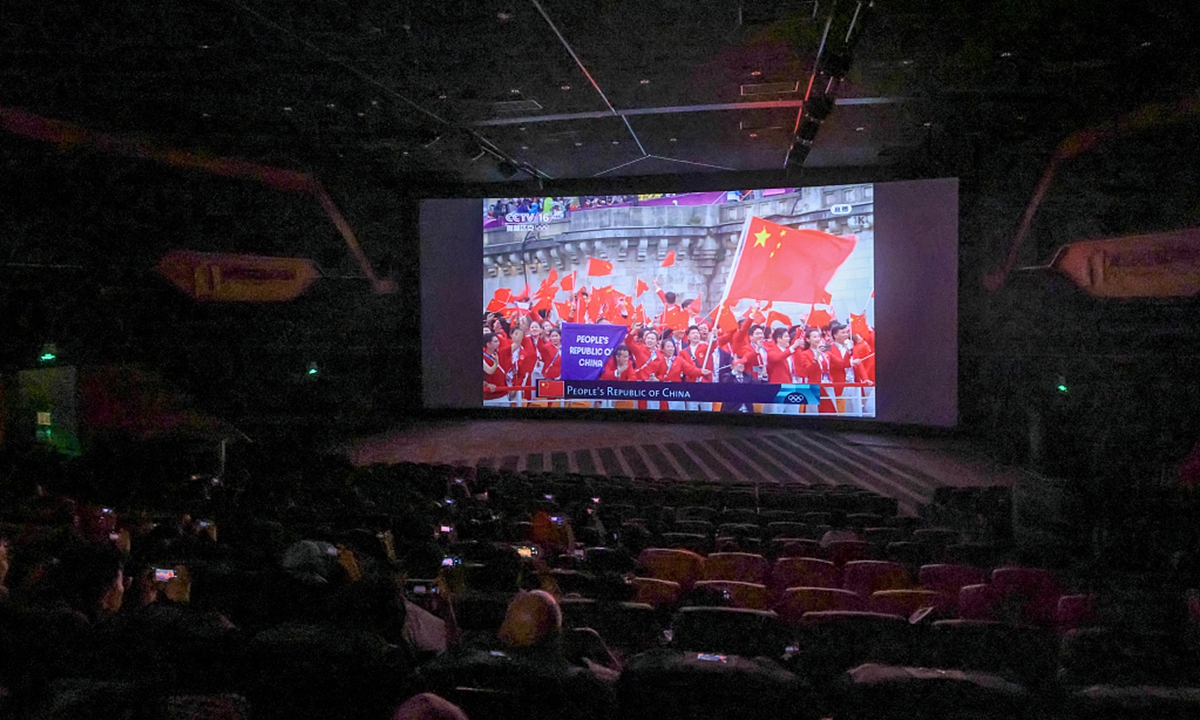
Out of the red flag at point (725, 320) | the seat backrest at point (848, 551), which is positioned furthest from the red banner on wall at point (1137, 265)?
the seat backrest at point (848, 551)

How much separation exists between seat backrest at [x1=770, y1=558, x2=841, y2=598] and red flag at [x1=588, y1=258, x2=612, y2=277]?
1179 cm

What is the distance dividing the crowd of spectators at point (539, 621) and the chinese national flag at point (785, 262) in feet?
27.2

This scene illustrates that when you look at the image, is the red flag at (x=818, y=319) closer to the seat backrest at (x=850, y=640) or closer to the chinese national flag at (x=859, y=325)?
the chinese national flag at (x=859, y=325)

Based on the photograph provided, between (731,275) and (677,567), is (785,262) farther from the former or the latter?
(677,567)

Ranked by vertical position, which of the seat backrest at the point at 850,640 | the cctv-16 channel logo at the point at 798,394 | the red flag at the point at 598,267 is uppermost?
the red flag at the point at 598,267

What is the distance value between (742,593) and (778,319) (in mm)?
11567

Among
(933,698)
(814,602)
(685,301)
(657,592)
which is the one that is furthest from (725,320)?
(933,698)

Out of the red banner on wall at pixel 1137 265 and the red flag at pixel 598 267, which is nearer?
the red banner on wall at pixel 1137 265

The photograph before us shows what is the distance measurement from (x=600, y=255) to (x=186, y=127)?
8230 millimetres

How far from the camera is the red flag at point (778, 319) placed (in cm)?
1537

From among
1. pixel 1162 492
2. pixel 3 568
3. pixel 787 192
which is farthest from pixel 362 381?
pixel 1162 492

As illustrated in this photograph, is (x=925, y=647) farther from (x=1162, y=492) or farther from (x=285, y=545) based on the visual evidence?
(x=1162, y=492)

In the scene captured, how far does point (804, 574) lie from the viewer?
201 inches

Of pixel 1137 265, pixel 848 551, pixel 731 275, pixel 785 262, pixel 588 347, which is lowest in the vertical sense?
pixel 848 551
